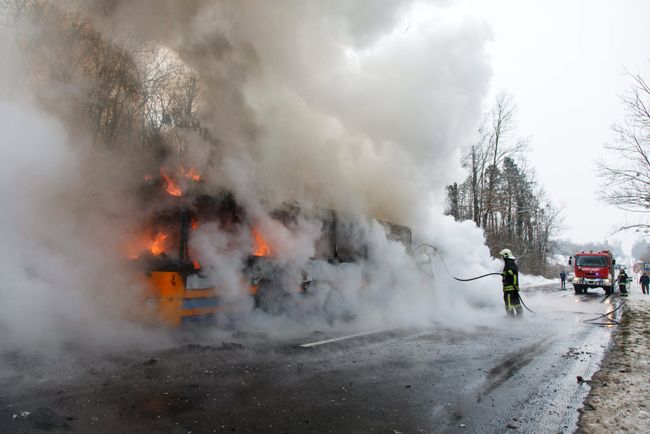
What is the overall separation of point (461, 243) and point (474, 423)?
10.4 meters

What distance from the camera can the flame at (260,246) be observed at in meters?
7.56

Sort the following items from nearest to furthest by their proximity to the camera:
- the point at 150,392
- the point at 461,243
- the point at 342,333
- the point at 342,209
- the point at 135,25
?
the point at 150,392 → the point at 135,25 → the point at 342,333 → the point at 342,209 → the point at 461,243

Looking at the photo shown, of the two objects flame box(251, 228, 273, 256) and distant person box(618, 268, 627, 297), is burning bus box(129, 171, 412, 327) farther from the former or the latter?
distant person box(618, 268, 627, 297)

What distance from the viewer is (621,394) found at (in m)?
4.15

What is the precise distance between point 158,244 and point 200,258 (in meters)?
0.67

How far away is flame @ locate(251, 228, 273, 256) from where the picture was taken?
24.8 feet

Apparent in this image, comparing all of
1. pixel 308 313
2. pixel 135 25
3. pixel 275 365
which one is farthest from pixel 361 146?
pixel 275 365

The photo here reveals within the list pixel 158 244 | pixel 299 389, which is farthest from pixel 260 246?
pixel 299 389

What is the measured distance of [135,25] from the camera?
665 centimetres

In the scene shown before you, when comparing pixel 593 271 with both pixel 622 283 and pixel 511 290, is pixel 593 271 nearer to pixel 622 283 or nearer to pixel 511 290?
pixel 622 283

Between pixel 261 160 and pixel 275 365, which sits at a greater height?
pixel 261 160

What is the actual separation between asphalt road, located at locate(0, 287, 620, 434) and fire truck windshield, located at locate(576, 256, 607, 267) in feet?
59.6

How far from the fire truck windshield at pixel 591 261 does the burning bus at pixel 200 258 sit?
1869 centimetres

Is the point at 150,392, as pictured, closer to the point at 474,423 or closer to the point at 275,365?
the point at 275,365
